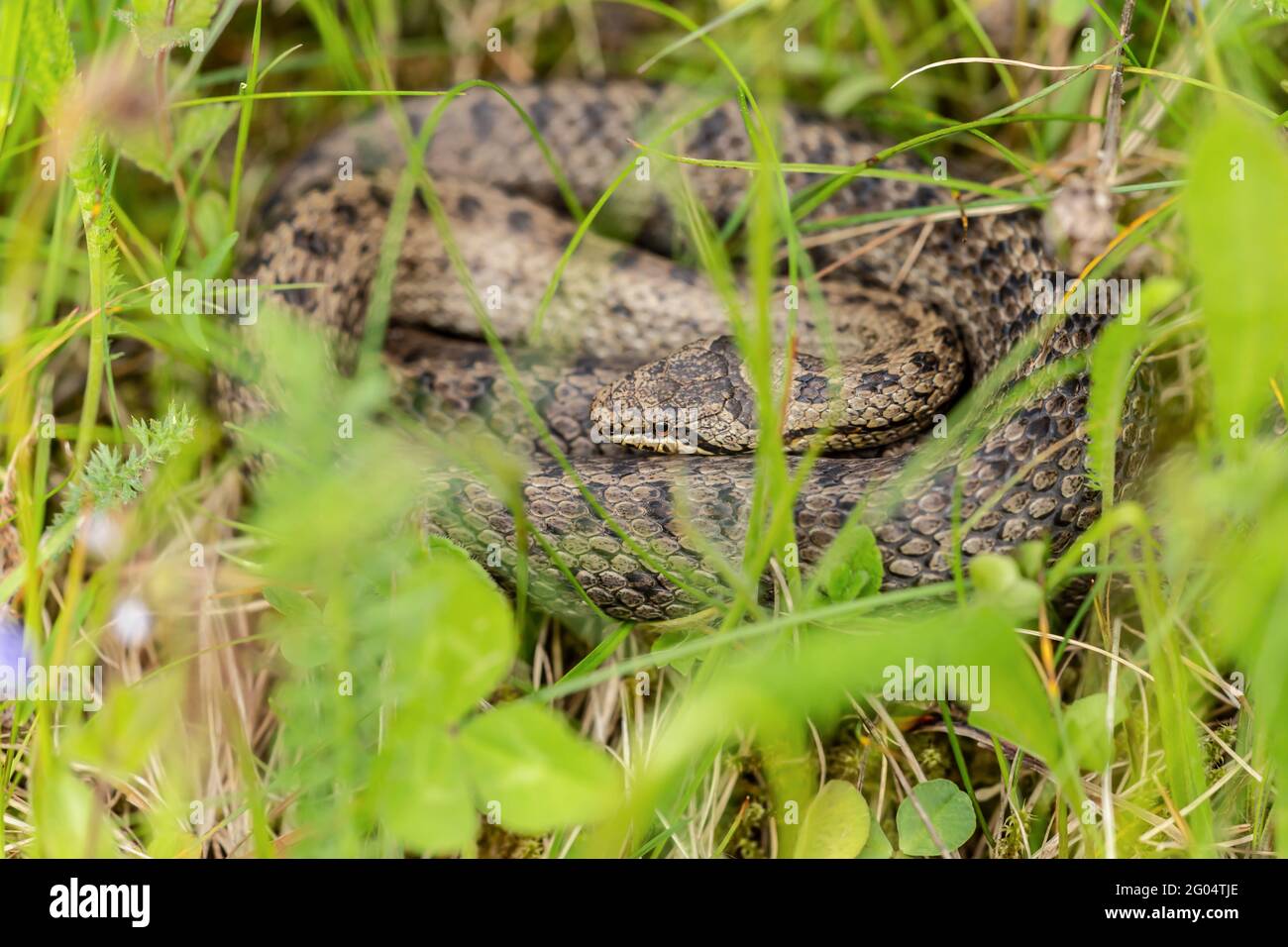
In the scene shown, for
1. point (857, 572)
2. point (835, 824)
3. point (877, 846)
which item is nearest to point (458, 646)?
point (857, 572)

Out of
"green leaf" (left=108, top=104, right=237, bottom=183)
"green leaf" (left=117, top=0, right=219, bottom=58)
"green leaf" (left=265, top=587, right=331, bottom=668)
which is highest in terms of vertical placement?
"green leaf" (left=117, top=0, right=219, bottom=58)

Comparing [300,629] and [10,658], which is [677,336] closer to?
[300,629]

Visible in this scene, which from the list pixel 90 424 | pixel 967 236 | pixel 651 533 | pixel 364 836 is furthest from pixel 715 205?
pixel 364 836

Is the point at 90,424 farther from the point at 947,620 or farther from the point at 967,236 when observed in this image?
the point at 967,236

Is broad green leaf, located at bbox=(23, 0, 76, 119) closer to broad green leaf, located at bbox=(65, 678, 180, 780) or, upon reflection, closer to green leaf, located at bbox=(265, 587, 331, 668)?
green leaf, located at bbox=(265, 587, 331, 668)

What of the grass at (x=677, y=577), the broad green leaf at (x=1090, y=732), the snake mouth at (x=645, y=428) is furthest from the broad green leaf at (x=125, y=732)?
the broad green leaf at (x=1090, y=732)

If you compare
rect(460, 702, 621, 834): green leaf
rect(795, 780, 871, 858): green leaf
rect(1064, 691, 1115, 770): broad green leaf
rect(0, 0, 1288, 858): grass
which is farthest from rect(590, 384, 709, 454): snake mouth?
rect(460, 702, 621, 834): green leaf
